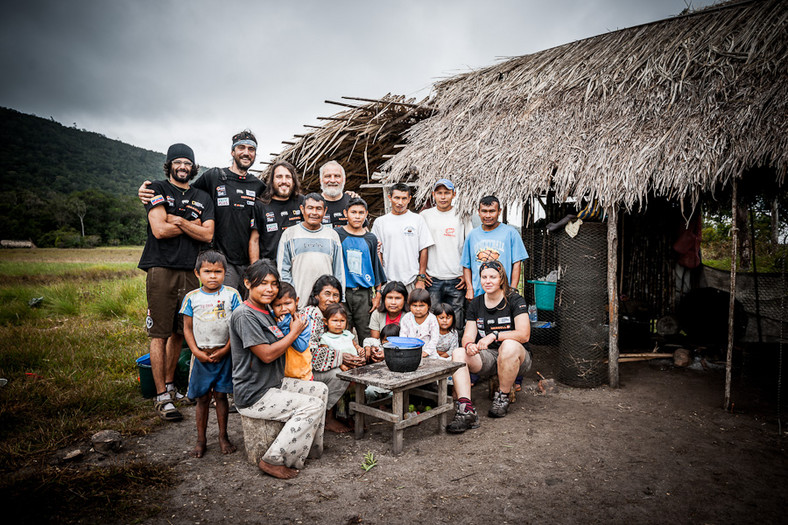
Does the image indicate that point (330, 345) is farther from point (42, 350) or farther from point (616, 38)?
point (616, 38)

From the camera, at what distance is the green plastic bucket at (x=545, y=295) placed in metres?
6.40

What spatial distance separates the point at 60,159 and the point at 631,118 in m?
43.9

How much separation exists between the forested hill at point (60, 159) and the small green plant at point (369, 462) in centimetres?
3354

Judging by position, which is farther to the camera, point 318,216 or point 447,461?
point 318,216

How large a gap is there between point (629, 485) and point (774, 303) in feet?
14.8

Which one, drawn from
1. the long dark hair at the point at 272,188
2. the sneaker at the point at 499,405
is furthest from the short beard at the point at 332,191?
the sneaker at the point at 499,405

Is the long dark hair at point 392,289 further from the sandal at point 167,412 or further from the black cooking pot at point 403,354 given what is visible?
the sandal at point 167,412

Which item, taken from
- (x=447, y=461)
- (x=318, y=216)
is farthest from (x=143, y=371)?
(x=447, y=461)

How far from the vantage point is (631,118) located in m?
5.11

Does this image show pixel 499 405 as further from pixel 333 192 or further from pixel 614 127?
pixel 614 127

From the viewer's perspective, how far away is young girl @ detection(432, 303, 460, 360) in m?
4.31

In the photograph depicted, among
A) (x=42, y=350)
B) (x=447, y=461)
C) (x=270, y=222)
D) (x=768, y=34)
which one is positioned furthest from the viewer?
(x=42, y=350)

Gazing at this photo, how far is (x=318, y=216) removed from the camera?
4.01 metres

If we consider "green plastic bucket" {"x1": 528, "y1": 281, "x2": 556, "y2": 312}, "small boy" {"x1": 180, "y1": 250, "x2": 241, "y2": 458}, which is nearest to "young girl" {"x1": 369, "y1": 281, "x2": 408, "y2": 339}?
"small boy" {"x1": 180, "y1": 250, "x2": 241, "y2": 458}
